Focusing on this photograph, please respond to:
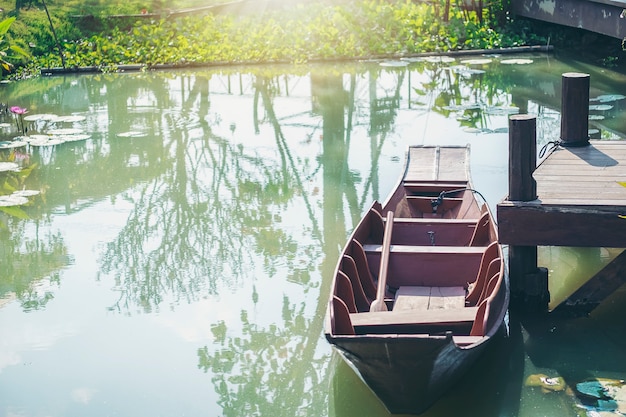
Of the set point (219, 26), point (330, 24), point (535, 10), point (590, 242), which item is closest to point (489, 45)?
point (535, 10)

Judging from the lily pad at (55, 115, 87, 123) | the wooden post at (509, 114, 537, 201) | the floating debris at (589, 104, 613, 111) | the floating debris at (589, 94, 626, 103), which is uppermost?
the wooden post at (509, 114, 537, 201)

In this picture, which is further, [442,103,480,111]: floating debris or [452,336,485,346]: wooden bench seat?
[442,103,480,111]: floating debris

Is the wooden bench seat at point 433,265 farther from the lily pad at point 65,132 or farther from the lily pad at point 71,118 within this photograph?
the lily pad at point 71,118

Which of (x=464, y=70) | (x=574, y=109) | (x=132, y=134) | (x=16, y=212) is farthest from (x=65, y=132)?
(x=574, y=109)

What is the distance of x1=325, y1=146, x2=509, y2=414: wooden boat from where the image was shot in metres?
4.75

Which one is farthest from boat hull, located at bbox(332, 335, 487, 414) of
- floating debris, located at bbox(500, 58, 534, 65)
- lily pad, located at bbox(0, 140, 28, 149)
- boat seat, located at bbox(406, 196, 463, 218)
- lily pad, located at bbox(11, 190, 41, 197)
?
floating debris, located at bbox(500, 58, 534, 65)

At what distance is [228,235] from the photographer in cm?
837

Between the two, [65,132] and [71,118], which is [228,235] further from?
[71,118]

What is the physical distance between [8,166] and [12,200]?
4.14ft

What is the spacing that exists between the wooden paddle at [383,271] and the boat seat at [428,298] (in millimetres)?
149

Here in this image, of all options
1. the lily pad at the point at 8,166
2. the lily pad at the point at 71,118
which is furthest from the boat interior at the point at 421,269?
the lily pad at the point at 71,118

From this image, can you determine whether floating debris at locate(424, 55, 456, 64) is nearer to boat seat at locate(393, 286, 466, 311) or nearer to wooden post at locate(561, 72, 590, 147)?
wooden post at locate(561, 72, 590, 147)

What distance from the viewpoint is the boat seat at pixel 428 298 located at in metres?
6.05

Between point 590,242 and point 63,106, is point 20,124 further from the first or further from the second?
point 590,242
